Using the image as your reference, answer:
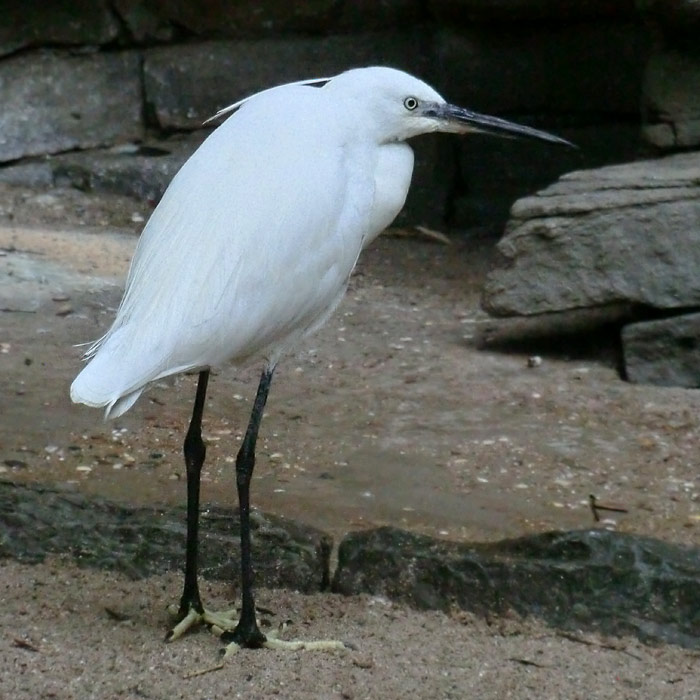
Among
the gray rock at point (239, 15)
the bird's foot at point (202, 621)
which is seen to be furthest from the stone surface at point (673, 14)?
the bird's foot at point (202, 621)

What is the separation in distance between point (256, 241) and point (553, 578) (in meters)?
1.01

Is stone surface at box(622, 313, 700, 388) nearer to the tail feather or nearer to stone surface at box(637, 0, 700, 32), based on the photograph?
stone surface at box(637, 0, 700, 32)

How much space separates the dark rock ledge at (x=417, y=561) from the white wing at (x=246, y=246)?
0.55 m

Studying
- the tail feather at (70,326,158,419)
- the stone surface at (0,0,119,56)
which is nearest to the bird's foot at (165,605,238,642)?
the tail feather at (70,326,158,419)

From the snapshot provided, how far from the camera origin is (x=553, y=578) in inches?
113

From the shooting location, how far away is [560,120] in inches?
281

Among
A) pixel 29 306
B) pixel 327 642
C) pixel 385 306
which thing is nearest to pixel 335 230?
pixel 327 642

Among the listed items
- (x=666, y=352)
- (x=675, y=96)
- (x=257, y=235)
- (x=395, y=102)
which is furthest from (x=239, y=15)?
(x=257, y=235)

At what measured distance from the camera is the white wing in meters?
2.57

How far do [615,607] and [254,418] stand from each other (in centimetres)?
90

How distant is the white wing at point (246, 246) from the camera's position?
2.57 meters

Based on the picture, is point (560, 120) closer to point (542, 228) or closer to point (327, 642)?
point (542, 228)

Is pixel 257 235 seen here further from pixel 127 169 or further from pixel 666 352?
pixel 127 169

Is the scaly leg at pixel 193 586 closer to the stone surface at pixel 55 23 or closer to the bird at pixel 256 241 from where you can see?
the bird at pixel 256 241
